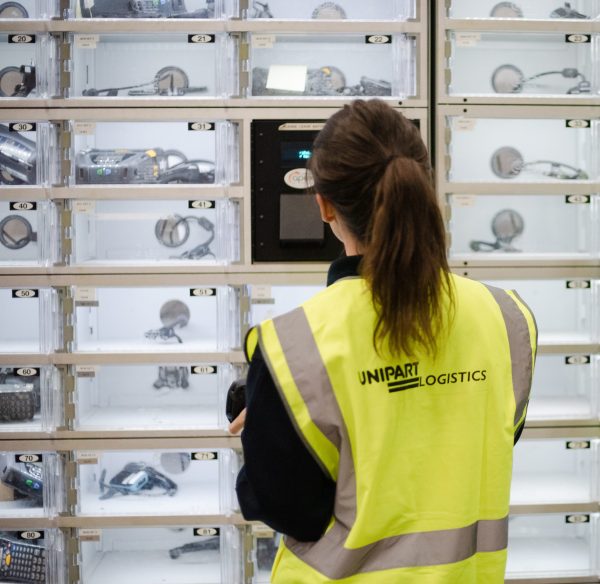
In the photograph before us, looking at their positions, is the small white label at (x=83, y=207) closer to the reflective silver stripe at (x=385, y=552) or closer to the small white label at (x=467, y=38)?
the small white label at (x=467, y=38)

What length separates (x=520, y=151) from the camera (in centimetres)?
282

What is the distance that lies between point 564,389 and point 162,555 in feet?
5.21

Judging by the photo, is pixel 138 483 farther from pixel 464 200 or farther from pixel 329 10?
pixel 329 10

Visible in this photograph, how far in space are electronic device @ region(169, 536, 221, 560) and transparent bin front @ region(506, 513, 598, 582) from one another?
1.02 m

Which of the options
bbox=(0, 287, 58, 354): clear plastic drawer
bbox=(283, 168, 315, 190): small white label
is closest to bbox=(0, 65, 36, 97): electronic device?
bbox=(0, 287, 58, 354): clear plastic drawer

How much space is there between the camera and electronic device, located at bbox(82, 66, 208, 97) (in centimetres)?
269

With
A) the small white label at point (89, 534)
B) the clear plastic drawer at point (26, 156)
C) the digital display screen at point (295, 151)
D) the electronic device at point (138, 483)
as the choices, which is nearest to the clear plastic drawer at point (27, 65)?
the clear plastic drawer at point (26, 156)

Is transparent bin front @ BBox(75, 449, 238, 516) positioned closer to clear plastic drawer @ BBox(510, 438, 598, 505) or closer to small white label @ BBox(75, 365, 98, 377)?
small white label @ BBox(75, 365, 98, 377)

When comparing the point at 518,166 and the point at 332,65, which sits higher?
the point at 332,65

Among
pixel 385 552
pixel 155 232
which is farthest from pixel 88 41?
pixel 385 552

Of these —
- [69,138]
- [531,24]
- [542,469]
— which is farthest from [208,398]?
[531,24]

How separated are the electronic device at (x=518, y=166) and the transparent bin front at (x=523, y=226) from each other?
0.09m

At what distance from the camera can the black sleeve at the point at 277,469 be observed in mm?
1066

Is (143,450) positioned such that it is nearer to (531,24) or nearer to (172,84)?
(172,84)
